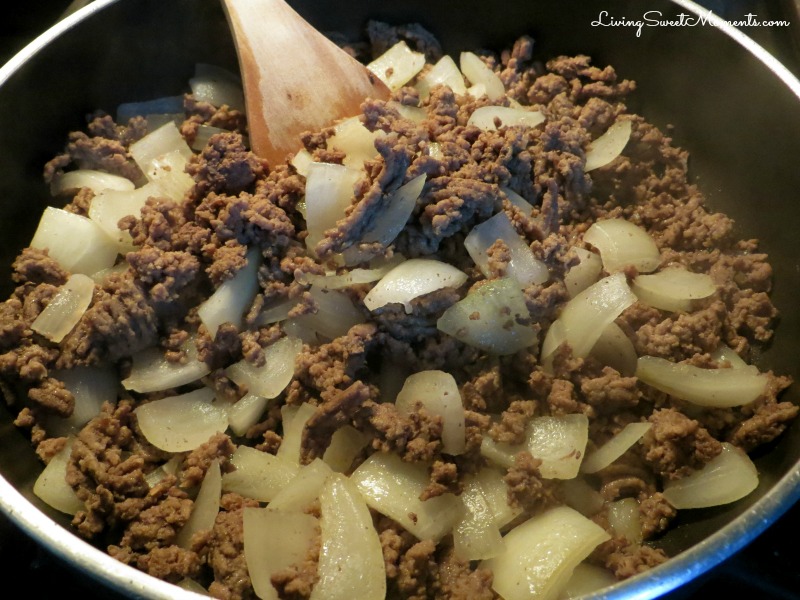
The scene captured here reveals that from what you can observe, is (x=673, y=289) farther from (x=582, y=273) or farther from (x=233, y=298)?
(x=233, y=298)

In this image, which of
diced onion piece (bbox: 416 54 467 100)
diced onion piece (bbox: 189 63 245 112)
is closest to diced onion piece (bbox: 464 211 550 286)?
diced onion piece (bbox: 416 54 467 100)

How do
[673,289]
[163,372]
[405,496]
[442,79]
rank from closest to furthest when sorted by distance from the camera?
[405,496]
[163,372]
[673,289]
[442,79]

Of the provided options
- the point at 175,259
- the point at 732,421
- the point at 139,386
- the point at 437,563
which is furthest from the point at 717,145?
the point at 139,386

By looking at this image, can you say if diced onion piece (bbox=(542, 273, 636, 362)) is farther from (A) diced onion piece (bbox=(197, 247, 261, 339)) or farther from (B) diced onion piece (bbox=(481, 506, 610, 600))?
(A) diced onion piece (bbox=(197, 247, 261, 339))

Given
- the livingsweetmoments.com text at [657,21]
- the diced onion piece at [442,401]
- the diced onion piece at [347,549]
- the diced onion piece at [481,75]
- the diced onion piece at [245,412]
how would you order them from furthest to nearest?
the diced onion piece at [481,75]
the livingsweetmoments.com text at [657,21]
the diced onion piece at [245,412]
the diced onion piece at [442,401]
the diced onion piece at [347,549]

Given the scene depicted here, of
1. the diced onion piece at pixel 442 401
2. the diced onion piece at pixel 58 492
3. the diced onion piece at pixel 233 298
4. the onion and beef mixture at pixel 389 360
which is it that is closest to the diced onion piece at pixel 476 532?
the onion and beef mixture at pixel 389 360

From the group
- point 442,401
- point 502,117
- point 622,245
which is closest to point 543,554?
point 442,401

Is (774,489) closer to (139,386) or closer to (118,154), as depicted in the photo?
(139,386)

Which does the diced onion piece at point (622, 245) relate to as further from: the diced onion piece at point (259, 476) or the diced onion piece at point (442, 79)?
the diced onion piece at point (259, 476)
